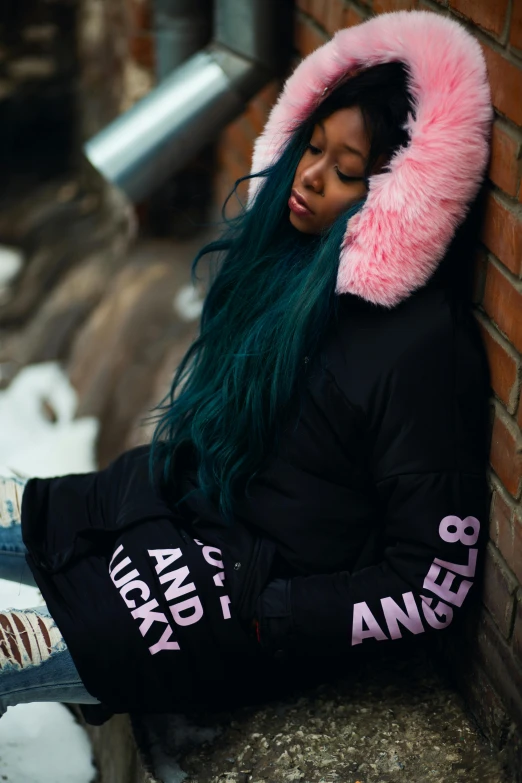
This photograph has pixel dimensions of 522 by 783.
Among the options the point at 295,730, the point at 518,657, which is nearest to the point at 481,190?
the point at 518,657

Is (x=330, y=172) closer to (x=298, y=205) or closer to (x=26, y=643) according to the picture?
(x=298, y=205)

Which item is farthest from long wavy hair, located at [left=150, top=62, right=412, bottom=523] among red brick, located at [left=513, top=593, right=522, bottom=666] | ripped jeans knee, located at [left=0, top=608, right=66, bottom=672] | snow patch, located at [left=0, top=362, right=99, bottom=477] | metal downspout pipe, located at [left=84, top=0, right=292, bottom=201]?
snow patch, located at [left=0, top=362, right=99, bottom=477]

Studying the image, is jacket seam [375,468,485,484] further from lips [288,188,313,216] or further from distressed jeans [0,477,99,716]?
distressed jeans [0,477,99,716]

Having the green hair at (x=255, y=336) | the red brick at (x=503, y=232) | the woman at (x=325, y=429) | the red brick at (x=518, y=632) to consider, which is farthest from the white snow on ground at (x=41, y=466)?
the red brick at (x=503, y=232)

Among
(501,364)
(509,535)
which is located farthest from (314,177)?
(509,535)

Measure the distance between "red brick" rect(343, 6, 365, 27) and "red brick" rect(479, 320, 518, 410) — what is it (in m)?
0.81

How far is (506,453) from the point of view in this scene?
56.4 inches

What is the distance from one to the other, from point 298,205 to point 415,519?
550 mm

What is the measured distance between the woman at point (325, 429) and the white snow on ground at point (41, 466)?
424 millimetres

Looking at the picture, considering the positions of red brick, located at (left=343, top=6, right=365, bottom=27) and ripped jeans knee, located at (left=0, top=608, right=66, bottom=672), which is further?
red brick, located at (left=343, top=6, right=365, bottom=27)

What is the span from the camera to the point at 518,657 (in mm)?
1452

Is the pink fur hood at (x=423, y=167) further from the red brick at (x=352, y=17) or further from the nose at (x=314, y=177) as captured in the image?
the red brick at (x=352, y=17)

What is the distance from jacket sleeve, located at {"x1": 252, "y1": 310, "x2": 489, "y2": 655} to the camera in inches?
55.7

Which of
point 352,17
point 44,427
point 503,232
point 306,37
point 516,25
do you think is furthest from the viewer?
point 44,427
